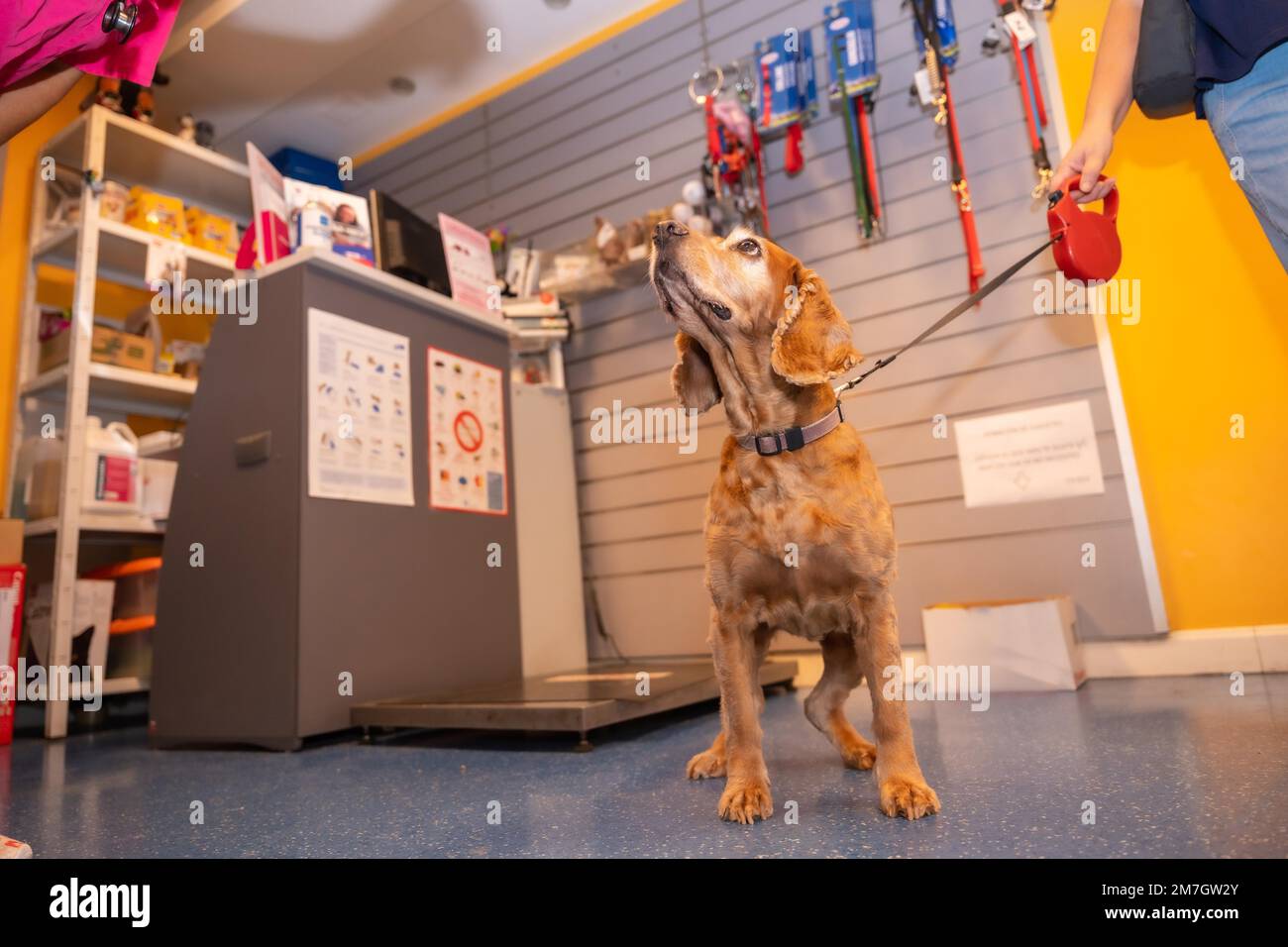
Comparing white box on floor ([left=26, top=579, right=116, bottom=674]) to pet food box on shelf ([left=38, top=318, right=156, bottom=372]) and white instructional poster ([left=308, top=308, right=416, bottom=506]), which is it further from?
white instructional poster ([left=308, top=308, right=416, bottom=506])

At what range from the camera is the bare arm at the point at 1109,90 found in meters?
1.49

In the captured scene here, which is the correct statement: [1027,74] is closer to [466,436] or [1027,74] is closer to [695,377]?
[695,377]

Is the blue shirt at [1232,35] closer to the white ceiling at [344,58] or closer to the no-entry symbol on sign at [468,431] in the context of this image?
the no-entry symbol on sign at [468,431]

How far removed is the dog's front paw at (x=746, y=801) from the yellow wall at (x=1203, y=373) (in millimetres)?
2281

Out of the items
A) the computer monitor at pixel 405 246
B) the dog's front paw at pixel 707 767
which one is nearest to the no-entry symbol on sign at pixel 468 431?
the computer monitor at pixel 405 246

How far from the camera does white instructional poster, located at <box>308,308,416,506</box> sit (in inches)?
102

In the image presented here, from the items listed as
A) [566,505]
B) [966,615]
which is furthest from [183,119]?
[966,615]

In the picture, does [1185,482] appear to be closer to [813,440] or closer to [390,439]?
[813,440]

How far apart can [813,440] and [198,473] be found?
227 cm

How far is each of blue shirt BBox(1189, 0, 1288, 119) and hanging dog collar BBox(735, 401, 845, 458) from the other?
860 millimetres

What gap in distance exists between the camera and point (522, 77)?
4.82m

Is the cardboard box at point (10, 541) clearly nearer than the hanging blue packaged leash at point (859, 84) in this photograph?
Yes

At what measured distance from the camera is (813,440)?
1512mm

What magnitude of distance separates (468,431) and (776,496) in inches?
79.2
